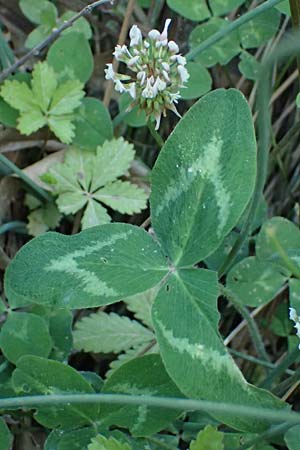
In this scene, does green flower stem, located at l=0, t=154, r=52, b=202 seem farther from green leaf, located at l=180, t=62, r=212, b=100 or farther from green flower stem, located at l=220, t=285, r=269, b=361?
green flower stem, located at l=220, t=285, r=269, b=361

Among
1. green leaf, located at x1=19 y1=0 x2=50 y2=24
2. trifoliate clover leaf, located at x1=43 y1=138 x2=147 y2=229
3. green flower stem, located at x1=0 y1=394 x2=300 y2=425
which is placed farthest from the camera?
green leaf, located at x1=19 y1=0 x2=50 y2=24

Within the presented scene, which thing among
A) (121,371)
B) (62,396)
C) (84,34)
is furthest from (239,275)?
(84,34)

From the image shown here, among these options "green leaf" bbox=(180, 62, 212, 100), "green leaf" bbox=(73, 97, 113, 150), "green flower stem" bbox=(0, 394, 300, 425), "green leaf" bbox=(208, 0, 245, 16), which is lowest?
"green flower stem" bbox=(0, 394, 300, 425)

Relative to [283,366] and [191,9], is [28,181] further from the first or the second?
[283,366]

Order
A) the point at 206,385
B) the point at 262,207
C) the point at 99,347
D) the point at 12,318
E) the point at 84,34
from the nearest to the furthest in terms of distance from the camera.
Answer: the point at 206,385, the point at 12,318, the point at 99,347, the point at 262,207, the point at 84,34

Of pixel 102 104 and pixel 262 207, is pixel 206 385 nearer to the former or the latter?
pixel 262 207

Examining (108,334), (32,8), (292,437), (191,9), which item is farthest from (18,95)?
(292,437)

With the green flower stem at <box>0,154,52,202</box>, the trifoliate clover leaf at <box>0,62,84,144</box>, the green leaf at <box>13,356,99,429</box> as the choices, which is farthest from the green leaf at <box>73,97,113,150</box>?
the green leaf at <box>13,356,99,429</box>
